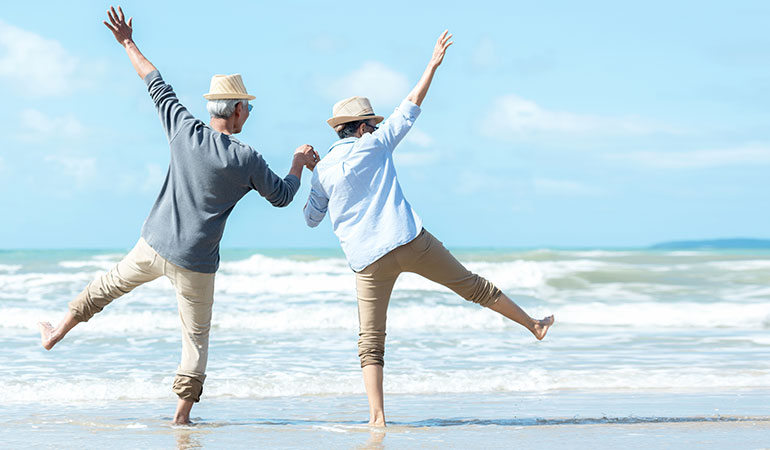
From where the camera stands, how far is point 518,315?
4738 millimetres

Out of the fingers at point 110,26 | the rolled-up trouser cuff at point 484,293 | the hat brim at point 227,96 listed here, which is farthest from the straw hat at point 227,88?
the rolled-up trouser cuff at point 484,293

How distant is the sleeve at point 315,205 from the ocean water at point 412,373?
1183 mm

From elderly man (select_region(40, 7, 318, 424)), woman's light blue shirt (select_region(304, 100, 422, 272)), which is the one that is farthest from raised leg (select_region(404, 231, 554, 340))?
elderly man (select_region(40, 7, 318, 424))

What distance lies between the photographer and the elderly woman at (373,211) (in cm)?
423

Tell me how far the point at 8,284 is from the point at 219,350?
A: 32.5ft

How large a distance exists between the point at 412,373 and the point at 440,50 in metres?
3.39

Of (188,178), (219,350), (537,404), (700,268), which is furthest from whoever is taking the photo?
(700,268)

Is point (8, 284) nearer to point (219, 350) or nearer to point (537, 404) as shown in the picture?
point (219, 350)

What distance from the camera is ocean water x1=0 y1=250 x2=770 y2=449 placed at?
4559mm

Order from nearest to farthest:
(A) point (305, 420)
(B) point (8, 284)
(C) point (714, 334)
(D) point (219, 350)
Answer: (A) point (305, 420) → (D) point (219, 350) → (C) point (714, 334) → (B) point (8, 284)

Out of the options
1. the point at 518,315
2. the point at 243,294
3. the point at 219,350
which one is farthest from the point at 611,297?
the point at 518,315

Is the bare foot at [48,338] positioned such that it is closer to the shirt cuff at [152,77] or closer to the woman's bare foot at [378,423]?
the shirt cuff at [152,77]

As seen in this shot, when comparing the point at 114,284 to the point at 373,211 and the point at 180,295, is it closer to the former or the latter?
the point at 180,295

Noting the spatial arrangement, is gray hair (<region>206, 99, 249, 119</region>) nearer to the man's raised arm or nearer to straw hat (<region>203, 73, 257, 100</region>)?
straw hat (<region>203, 73, 257, 100</region>)
